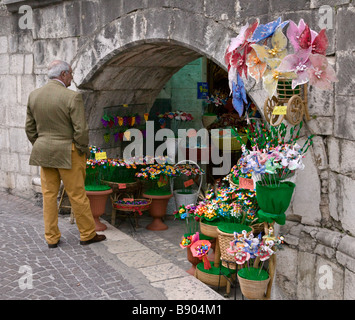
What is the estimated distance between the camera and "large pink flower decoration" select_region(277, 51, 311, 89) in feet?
11.5

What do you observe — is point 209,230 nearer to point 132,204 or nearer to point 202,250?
point 202,250

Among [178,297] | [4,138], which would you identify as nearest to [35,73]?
[4,138]

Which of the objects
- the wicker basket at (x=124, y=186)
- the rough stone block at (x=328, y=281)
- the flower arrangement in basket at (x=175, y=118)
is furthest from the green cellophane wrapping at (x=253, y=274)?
the flower arrangement in basket at (x=175, y=118)

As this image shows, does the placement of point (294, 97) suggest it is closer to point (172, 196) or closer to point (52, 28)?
point (172, 196)

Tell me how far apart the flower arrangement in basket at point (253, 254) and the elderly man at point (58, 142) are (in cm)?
168

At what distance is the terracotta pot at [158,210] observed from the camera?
6410 millimetres

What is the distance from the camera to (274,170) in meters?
3.50

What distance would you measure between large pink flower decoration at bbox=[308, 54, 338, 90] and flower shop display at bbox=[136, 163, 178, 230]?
3016 millimetres

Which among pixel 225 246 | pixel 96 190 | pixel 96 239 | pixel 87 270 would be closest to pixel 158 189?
pixel 96 190

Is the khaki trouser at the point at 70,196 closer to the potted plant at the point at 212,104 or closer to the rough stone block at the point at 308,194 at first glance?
the rough stone block at the point at 308,194

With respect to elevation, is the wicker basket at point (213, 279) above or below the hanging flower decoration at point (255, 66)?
below

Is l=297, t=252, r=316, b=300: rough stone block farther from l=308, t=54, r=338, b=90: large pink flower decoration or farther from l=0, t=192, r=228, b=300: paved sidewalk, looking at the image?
l=308, t=54, r=338, b=90: large pink flower decoration
